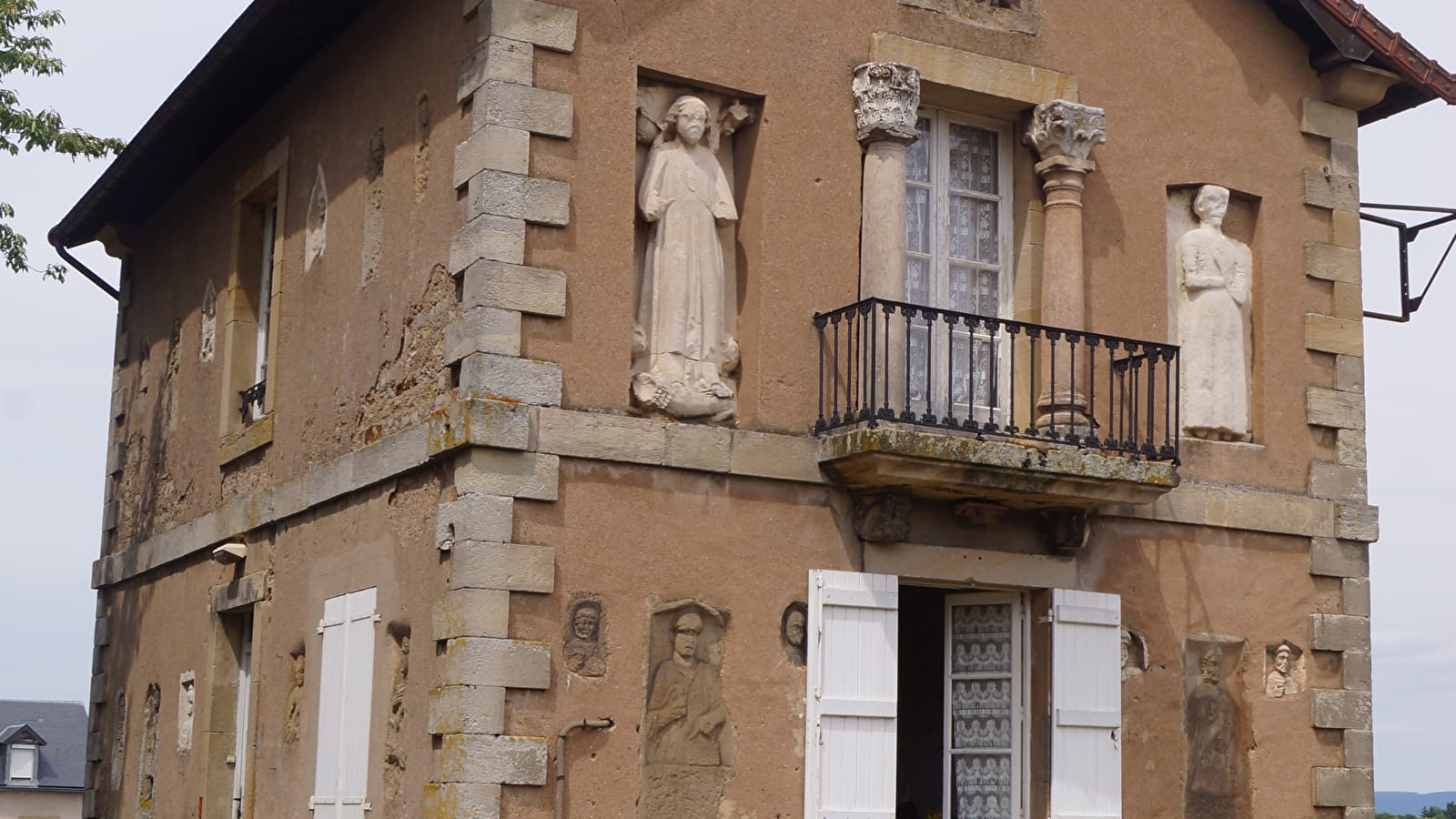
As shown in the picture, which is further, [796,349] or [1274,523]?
[1274,523]

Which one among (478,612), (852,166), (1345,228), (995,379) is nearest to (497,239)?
(478,612)

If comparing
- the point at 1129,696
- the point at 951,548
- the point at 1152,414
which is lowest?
the point at 1129,696

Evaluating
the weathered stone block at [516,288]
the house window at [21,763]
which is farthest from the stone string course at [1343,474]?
the house window at [21,763]

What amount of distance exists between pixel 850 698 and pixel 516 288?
2729 millimetres

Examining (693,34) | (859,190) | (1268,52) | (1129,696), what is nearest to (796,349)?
(859,190)

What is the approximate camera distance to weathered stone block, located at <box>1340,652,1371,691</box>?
12.4 meters

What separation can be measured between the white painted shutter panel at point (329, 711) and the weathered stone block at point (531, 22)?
11.1 feet

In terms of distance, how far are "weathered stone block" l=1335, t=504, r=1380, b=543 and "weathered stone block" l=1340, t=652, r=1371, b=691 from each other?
71 cm

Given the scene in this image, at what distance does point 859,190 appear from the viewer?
1131 centimetres

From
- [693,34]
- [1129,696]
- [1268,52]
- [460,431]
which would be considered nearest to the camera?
[460,431]

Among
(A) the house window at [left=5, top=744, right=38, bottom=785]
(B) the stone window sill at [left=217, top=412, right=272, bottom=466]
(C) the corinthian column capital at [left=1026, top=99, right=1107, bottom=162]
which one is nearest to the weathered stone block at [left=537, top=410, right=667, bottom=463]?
(C) the corinthian column capital at [left=1026, top=99, right=1107, bottom=162]

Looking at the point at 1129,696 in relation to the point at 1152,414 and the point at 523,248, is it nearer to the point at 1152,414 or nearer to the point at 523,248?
the point at 1152,414

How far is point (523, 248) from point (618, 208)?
61cm

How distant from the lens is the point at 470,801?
381 inches
